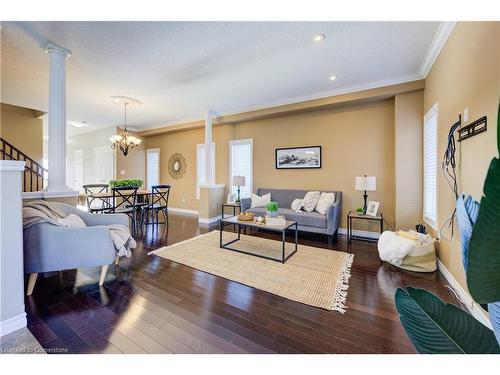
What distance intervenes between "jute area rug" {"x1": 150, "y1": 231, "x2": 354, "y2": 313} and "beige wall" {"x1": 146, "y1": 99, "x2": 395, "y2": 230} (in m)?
1.65

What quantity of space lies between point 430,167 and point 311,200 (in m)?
1.89

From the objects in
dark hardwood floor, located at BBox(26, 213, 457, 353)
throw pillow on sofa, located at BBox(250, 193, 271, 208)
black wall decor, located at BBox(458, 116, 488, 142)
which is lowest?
dark hardwood floor, located at BBox(26, 213, 457, 353)

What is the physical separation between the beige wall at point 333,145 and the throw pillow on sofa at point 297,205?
19.4 inches

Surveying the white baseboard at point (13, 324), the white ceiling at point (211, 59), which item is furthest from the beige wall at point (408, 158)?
the white baseboard at point (13, 324)

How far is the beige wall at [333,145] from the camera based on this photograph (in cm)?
409

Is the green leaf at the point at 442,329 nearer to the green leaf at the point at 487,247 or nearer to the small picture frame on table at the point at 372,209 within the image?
the green leaf at the point at 487,247

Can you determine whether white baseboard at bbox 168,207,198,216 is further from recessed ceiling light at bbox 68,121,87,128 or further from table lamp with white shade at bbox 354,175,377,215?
table lamp with white shade at bbox 354,175,377,215

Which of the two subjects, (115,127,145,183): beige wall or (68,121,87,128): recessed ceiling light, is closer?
(68,121,87,128): recessed ceiling light

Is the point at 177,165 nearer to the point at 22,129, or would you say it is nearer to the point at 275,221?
the point at 22,129

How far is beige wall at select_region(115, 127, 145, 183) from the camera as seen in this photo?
6929 millimetres

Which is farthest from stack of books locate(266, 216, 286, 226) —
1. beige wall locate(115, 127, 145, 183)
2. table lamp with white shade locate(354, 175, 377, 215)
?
beige wall locate(115, 127, 145, 183)
